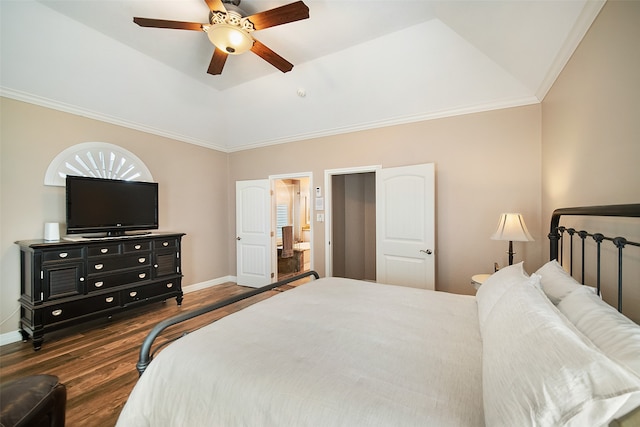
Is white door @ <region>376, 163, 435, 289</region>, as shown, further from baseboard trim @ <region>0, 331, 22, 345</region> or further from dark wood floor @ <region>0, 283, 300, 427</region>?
baseboard trim @ <region>0, 331, 22, 345</region>

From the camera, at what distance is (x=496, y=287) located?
1.54 metres

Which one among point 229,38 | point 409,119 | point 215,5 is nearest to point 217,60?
point 229,38

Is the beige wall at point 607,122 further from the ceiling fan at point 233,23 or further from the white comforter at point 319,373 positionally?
Result: the ceiling fan at point 233,23

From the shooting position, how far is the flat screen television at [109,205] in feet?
9.80

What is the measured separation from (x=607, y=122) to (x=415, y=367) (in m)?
1.75

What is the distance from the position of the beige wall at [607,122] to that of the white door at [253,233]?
3.98 meters

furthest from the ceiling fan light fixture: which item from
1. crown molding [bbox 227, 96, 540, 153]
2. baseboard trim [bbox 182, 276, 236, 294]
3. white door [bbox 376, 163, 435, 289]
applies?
baseboard trim [bbox 182, 276, 236, 294]

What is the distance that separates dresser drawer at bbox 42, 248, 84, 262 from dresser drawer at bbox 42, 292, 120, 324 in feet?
1.63

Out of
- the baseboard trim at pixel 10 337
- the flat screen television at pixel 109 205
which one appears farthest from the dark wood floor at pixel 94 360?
the flat screen television at pixel 109 205

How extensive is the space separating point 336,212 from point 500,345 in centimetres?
382

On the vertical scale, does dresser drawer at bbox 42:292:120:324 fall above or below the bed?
below

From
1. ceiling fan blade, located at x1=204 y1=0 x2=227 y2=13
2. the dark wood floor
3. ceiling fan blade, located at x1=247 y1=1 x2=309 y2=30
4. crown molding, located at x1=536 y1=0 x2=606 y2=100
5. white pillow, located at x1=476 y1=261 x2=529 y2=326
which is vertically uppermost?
ceiling fan blade, located at x1=204 y1=0 x2=227 y2=13

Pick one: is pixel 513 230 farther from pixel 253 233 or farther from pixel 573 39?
pixel 253 233

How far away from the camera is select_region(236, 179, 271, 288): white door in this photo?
4676 mm
